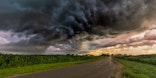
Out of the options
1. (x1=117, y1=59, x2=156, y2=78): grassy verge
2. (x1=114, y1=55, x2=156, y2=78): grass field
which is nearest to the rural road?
(x1=117, y1=59, x2=156, y2=78): grassy verge

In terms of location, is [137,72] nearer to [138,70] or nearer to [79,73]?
[138,70]

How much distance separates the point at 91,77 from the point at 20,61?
3134cm

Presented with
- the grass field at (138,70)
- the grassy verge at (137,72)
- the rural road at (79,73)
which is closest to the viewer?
the rural road at (79,73)

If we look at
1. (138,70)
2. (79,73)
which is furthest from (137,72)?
(79,73)

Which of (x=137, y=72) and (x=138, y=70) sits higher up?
(x=138, y=70)

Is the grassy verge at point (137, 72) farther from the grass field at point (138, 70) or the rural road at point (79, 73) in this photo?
the rural road at point (79, 73)

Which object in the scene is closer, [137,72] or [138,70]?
[137,72]

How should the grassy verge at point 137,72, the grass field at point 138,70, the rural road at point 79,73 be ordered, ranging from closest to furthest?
the rural road at point 79,73
the grassy verge at point 137,72
the grass field at point 138,70

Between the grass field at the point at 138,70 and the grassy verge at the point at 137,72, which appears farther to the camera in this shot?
the grass field at the point at 138,70

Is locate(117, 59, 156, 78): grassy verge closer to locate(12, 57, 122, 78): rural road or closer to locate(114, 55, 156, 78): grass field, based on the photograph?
locate(114, 55, 156, 78): grass field

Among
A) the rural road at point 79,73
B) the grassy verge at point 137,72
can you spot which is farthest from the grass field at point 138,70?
the rural road at point 79,73

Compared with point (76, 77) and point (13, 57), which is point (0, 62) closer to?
point (13, 57)

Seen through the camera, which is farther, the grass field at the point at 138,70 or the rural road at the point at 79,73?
the grass field at the point at 138,70

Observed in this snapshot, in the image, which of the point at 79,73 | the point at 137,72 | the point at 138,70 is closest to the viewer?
the point at 79,73
